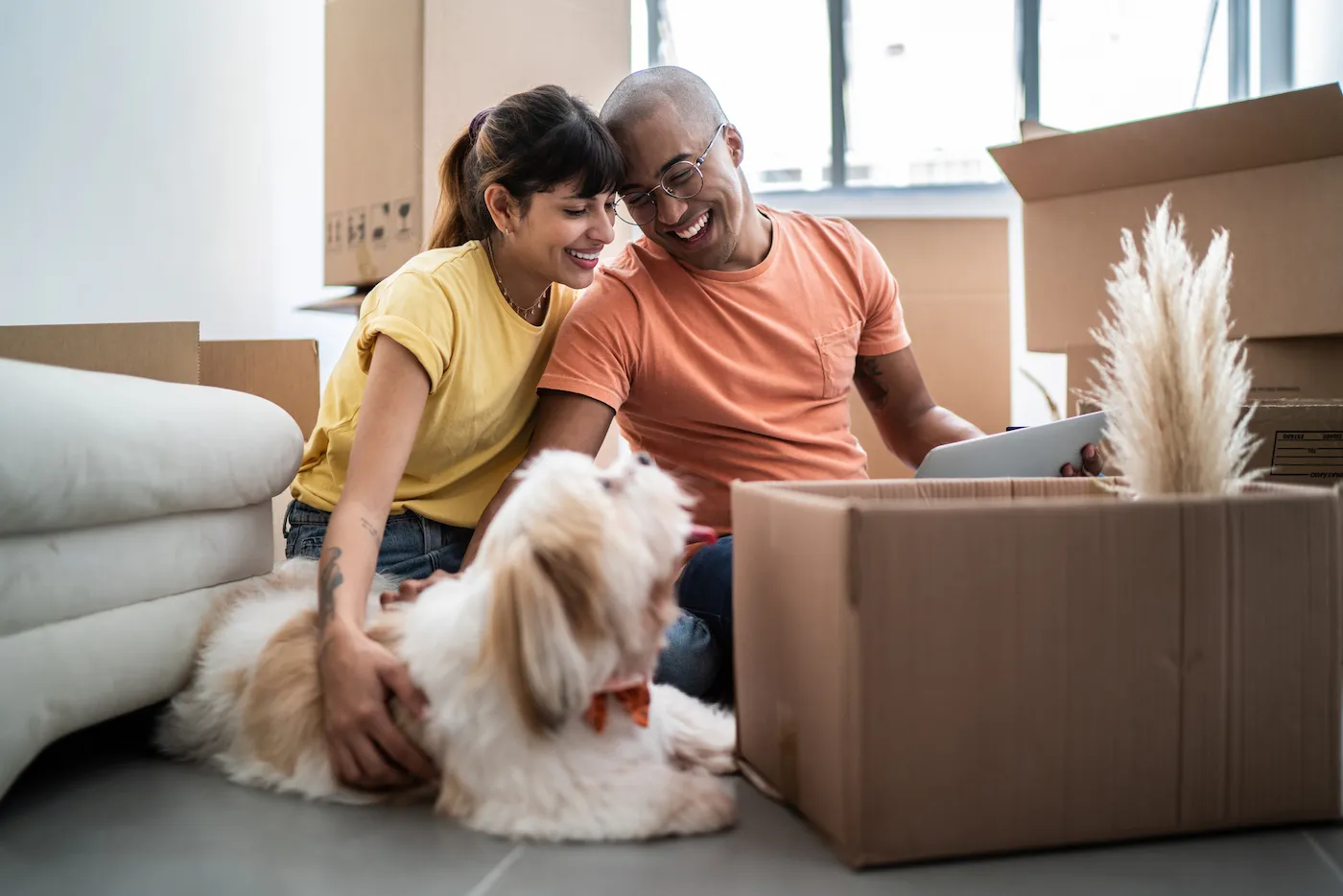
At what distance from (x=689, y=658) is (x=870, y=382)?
2.47 feet

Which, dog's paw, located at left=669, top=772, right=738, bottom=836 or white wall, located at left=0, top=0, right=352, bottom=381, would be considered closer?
dog's paw, located at left=669, top=772, right=738, bottom=836

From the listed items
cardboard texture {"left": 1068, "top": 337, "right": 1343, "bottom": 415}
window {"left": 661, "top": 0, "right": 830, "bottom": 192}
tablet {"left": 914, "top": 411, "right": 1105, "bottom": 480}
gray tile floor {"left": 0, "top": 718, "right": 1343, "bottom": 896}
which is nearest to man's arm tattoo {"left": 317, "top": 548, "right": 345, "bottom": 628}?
gray tile floor {"left": 0, "top": 718, "right": 1343, "bottom": 896}

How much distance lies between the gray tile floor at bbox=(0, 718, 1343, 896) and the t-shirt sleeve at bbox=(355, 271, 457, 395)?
59 cm

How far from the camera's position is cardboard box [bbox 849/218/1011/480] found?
2.75m

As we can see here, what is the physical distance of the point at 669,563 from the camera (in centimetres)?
104

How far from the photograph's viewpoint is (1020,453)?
152 cm

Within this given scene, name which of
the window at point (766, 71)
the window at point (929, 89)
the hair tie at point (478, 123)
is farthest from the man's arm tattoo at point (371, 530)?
the window at point (929, 89)

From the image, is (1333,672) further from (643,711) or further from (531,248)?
(531,248)

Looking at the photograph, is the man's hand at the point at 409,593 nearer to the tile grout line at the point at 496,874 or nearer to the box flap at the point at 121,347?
the tile grout line at the point at 496,874

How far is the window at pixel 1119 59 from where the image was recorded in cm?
352

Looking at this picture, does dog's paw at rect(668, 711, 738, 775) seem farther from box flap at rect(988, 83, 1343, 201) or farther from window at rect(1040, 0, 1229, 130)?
window at rect(1040, 0, 1229, 130)

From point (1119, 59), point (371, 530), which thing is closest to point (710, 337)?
point (371, 530)

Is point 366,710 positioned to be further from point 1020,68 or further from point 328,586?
point 1020,68

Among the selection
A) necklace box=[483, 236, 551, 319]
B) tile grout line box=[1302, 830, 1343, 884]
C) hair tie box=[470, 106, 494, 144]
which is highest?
hair tie box=[470, 106, 494, 144]
